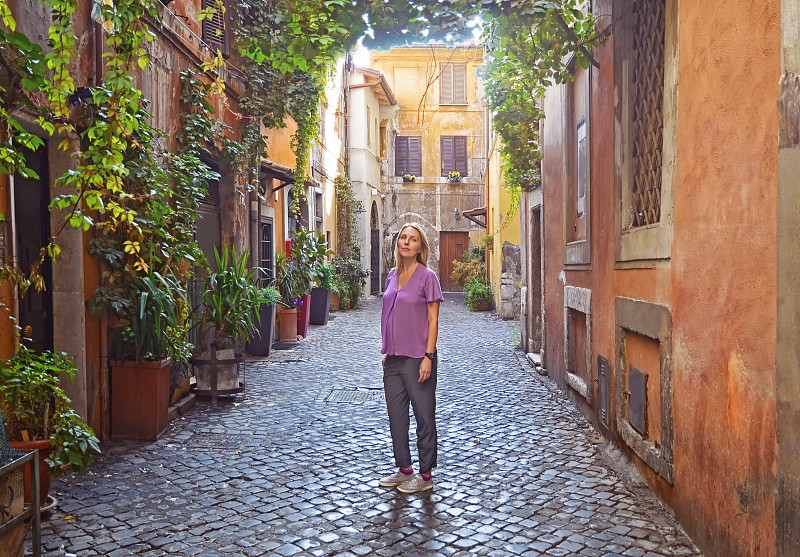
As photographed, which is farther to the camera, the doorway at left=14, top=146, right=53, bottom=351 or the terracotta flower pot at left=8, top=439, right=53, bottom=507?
the doorway at left=14, top=146, right=53, bottom=351

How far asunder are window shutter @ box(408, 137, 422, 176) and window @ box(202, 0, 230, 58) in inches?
782

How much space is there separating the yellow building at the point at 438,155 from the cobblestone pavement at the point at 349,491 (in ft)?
70.8

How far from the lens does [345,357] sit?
34.5 feet

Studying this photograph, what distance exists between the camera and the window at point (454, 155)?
29.1 metres

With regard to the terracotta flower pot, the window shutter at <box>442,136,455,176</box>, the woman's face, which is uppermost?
the window shutter at <box>442,136,455,176</box>

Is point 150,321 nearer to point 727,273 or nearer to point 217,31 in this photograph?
point 727,273

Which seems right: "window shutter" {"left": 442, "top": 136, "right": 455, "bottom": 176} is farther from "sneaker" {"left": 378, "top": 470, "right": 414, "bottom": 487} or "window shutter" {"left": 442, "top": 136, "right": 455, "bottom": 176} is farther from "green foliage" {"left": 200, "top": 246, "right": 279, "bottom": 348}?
"sneaker" {"left": 378, "top": 470, "right": 414, "bottom": 487}

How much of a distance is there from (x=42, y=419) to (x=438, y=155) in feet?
84.6

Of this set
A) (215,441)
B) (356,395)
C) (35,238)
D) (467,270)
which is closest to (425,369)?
(215,441)

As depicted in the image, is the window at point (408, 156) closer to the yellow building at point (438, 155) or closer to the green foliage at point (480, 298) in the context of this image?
the yellow building at point (438, 155)

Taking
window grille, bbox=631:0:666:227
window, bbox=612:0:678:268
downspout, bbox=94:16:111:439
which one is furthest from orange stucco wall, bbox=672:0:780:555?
downspout, bbox=94:16:111:439

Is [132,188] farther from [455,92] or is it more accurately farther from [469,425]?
[455,92]

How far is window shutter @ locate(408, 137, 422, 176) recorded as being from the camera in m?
29.0

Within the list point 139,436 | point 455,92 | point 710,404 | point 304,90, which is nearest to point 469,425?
point 139,436
